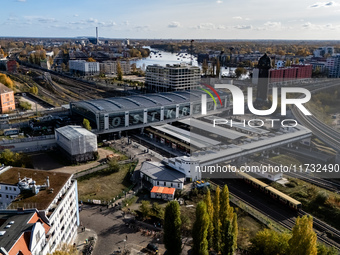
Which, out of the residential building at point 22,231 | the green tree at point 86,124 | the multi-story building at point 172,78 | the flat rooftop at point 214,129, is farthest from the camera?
the multi-story building at point 172,78

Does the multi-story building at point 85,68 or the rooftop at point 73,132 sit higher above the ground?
the multi-story building at point 85,68

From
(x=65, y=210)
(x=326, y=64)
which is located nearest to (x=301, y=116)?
(x=65, y=210)

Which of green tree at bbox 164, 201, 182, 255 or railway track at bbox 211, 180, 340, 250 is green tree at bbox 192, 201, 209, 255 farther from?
railway track at bbox 211, 180, 340, 250

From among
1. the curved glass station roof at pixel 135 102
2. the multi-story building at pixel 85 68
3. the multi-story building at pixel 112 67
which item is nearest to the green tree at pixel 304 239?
the curved glass station roof at pixel 135 102

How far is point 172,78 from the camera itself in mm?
35531

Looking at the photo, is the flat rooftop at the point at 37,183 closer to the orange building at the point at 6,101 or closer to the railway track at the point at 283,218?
the railway track at the point at 283,218

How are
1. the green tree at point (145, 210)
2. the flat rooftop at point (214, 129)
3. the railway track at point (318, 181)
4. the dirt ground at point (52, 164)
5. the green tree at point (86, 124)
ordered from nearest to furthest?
the green tree at point (145, 210)
the railway track at point (318, 181)
the dirt ground at point (52, 164)
the flat rooftop at point (214, 129)
the green tree at point (86, 124)

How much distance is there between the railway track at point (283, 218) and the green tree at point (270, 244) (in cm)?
273

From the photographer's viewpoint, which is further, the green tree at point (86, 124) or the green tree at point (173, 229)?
the green tree at point (86, 124)

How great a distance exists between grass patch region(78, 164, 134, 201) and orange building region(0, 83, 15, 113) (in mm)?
17187

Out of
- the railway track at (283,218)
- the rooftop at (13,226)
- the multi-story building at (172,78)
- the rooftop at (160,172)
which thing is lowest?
the railway track at (283,218)

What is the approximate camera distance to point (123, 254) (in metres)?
9.80

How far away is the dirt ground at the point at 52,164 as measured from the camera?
1633cm

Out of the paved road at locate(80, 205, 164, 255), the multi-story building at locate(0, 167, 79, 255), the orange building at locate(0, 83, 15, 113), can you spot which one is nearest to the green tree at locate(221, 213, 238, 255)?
the paved road at locate(80, 205, 164, 255)
